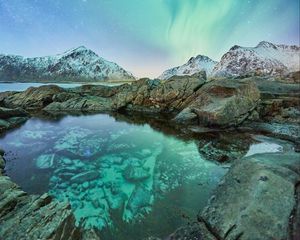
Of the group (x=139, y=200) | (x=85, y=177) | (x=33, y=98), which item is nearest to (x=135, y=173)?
(x=85, y=177)

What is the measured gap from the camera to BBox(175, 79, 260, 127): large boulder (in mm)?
23719

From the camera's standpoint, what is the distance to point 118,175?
46.2 feet

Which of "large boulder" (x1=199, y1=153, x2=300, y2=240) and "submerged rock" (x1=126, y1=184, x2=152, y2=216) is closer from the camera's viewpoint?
"large boulder" (x1=199, y1=153, x2=300, y2=240)

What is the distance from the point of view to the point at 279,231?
696cm

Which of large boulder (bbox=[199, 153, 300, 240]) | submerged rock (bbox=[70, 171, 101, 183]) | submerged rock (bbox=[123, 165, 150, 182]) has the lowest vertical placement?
submerged rock (bbox=[70, 171, 101, 183])

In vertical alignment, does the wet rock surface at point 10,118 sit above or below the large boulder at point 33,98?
below

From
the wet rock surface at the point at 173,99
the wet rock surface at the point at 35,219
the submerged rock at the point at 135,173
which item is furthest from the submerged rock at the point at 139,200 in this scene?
the wet rock surface at the point at 173,99

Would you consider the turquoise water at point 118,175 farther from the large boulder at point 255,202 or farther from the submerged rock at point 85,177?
the large boulder at point 255,202

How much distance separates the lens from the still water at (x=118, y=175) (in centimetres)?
961

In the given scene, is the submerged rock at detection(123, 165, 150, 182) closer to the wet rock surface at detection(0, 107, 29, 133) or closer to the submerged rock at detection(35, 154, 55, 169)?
the submerged rock at detection(35, 154, 55, 169)

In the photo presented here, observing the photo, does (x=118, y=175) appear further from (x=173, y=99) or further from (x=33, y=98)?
(x=33, y=98)

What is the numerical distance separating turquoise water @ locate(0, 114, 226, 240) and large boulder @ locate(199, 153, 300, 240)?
1708 millimetres

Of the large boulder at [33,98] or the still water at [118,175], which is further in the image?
the large boulder at [33,98]

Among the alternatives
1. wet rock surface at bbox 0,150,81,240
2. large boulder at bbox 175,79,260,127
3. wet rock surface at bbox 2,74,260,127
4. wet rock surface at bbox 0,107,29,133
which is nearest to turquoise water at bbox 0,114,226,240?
wet rock surface at bbox 0,107,29,133
